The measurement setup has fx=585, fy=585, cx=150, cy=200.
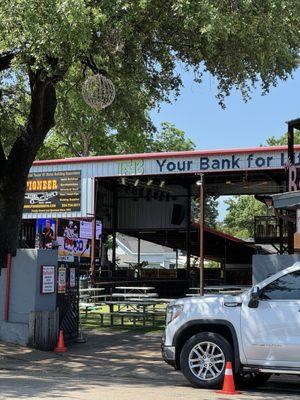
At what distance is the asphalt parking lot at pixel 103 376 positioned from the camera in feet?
26.2

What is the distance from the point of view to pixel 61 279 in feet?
43.3

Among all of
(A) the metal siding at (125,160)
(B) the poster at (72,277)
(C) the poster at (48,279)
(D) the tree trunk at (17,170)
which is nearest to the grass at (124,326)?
(B) the poster at (72,277)

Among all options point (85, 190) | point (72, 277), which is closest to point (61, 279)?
point (72, 277)

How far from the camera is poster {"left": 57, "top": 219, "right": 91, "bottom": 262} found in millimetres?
26344

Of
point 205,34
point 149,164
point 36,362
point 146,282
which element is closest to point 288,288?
point 205,34

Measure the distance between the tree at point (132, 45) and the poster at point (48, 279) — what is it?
1.06m

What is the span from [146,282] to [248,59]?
18435 millimetres

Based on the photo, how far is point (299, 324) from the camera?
794cm

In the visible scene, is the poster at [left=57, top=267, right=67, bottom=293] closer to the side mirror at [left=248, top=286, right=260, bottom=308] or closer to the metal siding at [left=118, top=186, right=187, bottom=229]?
the side mirror at [left=248, top=286, right=260, bottom=308]

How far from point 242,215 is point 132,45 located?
183ft

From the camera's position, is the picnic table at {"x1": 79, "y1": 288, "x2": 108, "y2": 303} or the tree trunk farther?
the picnic table at {"x1": 79, "y1": 288, "x2": 108, "y2": 303}

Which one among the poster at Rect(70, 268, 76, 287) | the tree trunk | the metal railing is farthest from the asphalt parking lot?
the metal railing

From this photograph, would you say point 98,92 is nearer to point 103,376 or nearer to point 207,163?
point 103,376

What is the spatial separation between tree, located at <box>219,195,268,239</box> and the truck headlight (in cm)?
5589
